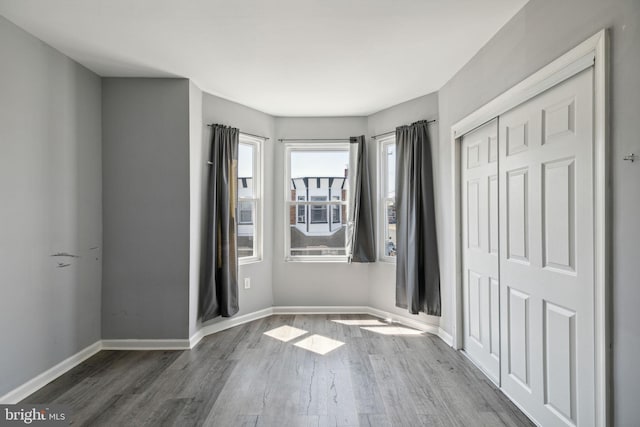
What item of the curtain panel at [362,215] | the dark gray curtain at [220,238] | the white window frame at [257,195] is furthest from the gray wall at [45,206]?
the curtain panel at [362,215]

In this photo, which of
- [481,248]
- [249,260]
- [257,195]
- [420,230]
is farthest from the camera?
[257,195]

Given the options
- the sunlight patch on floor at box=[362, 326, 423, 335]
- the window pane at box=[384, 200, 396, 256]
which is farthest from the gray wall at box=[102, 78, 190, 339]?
the window pane at box=[384, 200, 396, 256]

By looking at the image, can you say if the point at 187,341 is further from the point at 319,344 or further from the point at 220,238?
the point at 319,344

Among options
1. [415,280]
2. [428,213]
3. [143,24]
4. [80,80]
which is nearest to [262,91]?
[143,24]

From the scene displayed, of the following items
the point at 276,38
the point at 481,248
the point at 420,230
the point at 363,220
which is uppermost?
the point at 276,38

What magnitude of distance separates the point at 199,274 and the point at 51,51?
90.6 inches

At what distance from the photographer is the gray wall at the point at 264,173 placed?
3805mm

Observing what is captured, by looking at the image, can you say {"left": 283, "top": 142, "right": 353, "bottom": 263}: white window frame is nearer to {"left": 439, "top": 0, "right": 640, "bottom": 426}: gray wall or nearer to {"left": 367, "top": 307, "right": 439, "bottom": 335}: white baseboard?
{"left": 367, "top": 307, "right": 439, "bottom": 335}: white baseboard

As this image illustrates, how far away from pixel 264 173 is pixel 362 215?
4.54 feet

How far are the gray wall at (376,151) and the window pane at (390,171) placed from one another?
14 cm

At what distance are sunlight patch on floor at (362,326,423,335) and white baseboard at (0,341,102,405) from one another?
275cm

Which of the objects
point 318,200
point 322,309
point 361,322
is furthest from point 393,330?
point 318,200

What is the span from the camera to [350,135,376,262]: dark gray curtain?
14.4 ft

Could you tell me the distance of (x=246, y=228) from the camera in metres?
4.30
